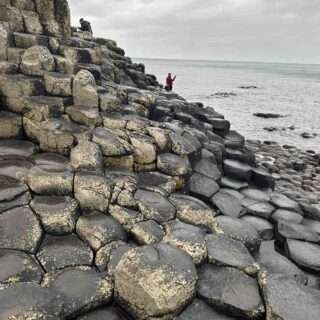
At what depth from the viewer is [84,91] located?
8.46 m

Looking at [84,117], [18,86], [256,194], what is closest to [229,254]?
[256,194]

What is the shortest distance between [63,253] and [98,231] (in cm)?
65

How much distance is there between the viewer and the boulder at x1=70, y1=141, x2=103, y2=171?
6613 millimetres

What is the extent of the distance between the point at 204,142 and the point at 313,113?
28773 mm

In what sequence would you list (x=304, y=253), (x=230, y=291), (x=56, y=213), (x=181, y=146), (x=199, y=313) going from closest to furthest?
(x=199, y=313), (x=230, y=291), (x=56, y=213), (x=304, y=253), (x=181, y=146)

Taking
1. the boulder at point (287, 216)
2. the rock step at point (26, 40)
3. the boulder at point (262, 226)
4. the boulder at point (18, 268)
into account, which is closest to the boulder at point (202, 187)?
the boulder at point (262, 226)

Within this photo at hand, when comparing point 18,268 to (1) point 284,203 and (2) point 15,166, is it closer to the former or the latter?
(2) point 15,166

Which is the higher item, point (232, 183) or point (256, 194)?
point (232, 183)

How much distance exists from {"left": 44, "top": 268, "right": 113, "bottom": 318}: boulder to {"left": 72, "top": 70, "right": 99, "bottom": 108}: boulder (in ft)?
16.0

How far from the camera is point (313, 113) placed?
34.9 metres

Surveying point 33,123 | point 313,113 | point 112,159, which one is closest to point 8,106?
point 33,123

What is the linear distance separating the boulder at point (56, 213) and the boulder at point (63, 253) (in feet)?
0.46

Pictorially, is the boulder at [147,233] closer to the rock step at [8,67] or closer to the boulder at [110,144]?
the boulder at [110,144]

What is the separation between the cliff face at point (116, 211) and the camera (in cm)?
431
